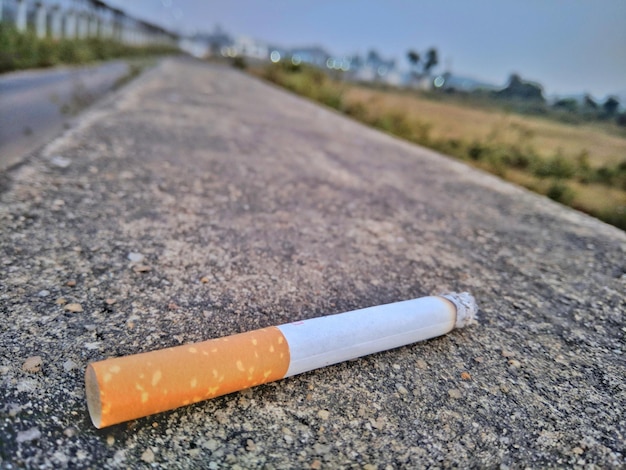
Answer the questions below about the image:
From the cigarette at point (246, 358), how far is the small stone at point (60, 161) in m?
1.81

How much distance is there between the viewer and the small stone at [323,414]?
100 cm

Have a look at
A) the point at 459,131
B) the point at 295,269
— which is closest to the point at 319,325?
the point at 295,269

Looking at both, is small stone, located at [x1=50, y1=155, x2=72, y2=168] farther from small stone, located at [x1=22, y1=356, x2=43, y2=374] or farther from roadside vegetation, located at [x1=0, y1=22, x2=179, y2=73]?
roadside vegetation, located at [x1=0, y1=22, x2=179, y2=73]

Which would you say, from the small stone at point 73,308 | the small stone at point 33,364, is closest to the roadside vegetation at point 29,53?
the small stone at point 73,308

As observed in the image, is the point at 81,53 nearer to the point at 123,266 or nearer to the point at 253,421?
the point at 123,266

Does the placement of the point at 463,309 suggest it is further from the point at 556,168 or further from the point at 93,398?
the point at 556,168

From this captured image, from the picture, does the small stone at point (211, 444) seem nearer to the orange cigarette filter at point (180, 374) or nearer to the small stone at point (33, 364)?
the orange cigarette filter at point (180, 374)

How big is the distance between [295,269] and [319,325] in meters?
0.57

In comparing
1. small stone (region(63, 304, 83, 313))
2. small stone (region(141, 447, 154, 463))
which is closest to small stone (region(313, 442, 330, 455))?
small stone (region(141, 447, 154, 463))

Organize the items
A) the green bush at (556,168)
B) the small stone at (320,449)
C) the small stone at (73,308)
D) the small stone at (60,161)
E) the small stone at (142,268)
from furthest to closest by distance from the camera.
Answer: the green bush at (556,168), the small stone at (60,161), the small stone at (142,268), the small stone at (73,308), the small stone at (320,449)

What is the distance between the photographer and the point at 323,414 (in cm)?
101

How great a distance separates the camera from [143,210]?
1.97 m

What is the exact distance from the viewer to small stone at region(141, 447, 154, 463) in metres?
0.84

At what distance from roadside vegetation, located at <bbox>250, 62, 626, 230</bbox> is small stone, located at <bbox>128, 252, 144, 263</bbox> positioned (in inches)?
140
